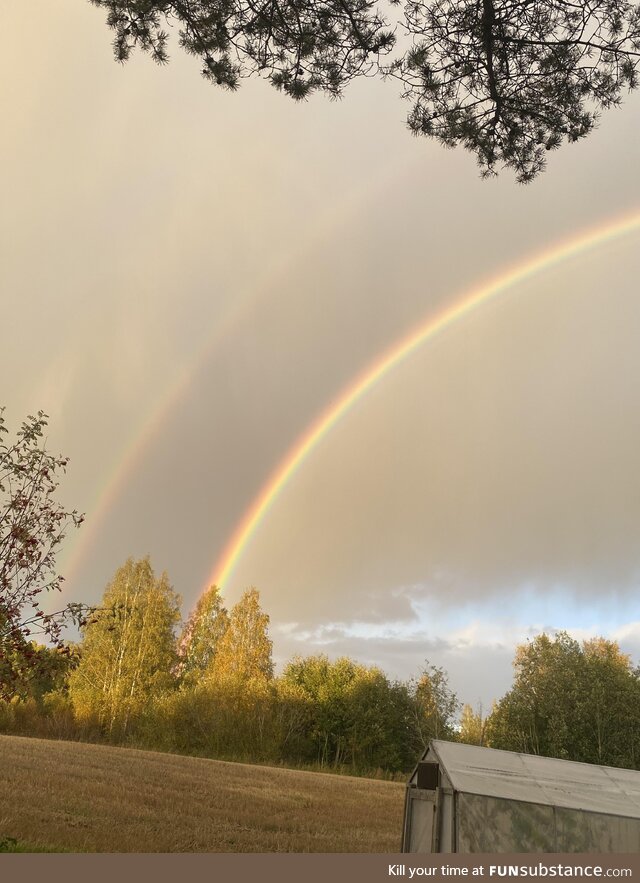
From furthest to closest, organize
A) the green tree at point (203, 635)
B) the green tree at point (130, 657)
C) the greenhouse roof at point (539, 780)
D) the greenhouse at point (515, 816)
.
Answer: the green tree at point (203, 635)
the green tree at point (130, 657)
the greenhouse roof at point (539, 780)
the greenhouse at point (515, 816)

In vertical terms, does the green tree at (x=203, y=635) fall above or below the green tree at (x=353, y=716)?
above

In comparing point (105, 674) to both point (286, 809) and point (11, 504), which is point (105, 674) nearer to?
point (286, 809)

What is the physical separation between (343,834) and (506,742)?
31180mm

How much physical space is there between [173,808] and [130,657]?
84.7 ft

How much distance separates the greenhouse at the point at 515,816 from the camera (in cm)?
746

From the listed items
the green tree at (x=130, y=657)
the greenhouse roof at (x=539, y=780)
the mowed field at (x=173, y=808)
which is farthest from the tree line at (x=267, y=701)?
the greenhouse roof at (x=539, y=780)

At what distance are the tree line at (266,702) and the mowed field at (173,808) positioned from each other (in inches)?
427

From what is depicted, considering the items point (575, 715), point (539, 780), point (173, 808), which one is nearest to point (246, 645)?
point (575, 715)

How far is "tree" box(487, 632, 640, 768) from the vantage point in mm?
39812

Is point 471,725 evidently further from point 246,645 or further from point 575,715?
point 246,645

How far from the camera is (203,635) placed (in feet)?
144

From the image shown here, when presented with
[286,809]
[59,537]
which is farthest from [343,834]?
[59,537]

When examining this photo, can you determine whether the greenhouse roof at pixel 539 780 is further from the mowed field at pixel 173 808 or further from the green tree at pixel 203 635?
the green tree at pixel 203 635

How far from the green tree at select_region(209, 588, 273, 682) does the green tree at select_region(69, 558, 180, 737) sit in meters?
3.47
